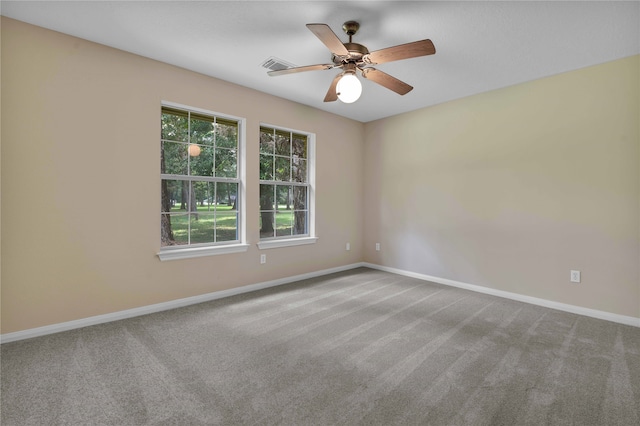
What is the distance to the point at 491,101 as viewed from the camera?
3.81 meters

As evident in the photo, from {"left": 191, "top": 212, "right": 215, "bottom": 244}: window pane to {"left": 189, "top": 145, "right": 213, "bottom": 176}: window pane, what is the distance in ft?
1.65

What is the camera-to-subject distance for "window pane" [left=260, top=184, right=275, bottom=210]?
4.16 meters

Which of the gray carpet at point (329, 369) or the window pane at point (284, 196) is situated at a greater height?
the window pane at point (284, 196)

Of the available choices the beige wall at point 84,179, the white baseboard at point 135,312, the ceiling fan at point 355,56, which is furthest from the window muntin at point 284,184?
the ceiling fan at point 355,56

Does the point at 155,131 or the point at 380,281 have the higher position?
the point at 155,131

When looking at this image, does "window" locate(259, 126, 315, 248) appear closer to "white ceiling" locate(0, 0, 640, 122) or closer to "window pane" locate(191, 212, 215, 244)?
"window pane" locate(191, 212, 215, 244)

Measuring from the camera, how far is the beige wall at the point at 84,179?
95.6 inches

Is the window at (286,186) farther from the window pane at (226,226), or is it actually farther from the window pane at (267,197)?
the window pane at (226,226)

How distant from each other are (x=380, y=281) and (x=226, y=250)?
2274 mm

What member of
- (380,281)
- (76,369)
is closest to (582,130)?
(380,281)

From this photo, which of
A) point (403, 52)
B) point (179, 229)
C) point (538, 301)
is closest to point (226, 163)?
point (179, 229)

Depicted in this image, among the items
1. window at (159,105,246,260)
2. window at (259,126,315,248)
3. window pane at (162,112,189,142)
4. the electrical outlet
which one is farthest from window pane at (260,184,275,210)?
the electrical outlet

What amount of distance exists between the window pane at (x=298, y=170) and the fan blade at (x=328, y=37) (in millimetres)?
2383

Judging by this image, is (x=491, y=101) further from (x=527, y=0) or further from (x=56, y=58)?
(x=56, y=58)
